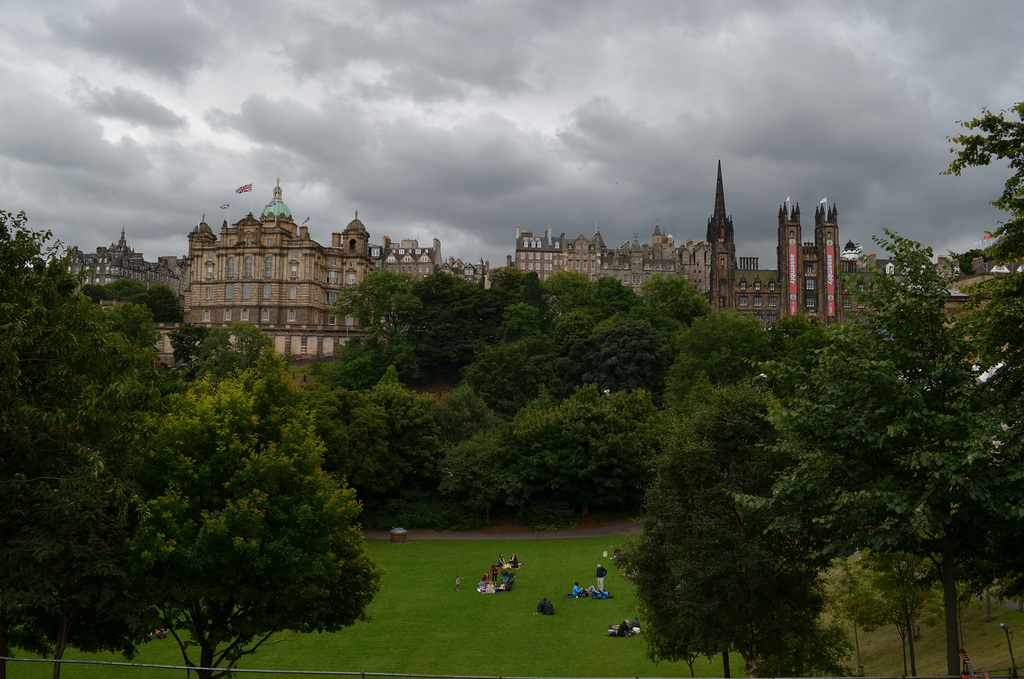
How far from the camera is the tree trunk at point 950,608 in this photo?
47.1 ft

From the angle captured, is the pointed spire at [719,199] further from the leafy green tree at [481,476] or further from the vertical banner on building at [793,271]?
the leafy green tree at [481,476]

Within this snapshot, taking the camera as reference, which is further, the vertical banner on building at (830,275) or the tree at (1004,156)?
the vertical banner on building at (830,275)

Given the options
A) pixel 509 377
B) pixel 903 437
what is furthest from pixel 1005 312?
pixel 509 377

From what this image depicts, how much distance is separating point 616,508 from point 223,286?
66.2 m

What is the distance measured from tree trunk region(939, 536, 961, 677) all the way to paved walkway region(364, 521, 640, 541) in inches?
1258

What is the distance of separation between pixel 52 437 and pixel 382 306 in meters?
68.9

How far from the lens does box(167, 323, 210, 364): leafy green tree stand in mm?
86250

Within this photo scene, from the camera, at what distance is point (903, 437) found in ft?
48.1

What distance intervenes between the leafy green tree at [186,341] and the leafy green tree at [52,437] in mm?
71768

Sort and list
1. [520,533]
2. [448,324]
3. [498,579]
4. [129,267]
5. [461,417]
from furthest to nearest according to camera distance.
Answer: [129,267] → [448,324] → [461,417] → [520,533] → [498,579]

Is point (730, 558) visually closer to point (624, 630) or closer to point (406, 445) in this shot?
point (624, 630)

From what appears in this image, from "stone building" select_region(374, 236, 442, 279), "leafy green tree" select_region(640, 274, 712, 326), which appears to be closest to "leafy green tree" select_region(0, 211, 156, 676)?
"leafy green tree" select_region(640, 274, 712, 326)

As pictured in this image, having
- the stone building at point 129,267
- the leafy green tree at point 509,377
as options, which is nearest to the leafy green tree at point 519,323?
the leafy green tree at point 509,377

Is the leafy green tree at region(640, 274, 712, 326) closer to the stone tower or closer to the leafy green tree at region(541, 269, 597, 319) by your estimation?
the leafy green tree at region(541, 269, 597, 319)
